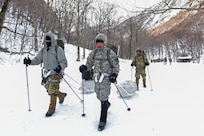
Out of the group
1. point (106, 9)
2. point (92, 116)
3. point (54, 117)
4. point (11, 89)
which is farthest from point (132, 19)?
point (106, 9)

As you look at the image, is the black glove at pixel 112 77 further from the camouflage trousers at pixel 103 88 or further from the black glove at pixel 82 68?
the black glove at pixel 82 68

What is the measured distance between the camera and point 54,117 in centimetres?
482

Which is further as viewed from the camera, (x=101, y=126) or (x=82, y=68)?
(x=82, y=68)

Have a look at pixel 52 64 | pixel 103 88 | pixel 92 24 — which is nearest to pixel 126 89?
pixel 103 88

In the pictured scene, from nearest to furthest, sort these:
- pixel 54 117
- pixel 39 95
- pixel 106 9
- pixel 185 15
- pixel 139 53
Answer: pixel 54 117
pixel 185 15
pixel 39 95
pixel 139 53
pixel 106 9

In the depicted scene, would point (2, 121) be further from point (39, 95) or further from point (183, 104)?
point (183, 104)

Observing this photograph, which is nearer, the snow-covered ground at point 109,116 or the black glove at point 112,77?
the snow-covered ground at point 109,116

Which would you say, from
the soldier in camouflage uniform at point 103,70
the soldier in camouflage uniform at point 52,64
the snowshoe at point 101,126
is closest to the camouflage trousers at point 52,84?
the soldier in camouflage uniform at point 52,64

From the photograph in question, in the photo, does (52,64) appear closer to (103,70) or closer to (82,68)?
(82,68)

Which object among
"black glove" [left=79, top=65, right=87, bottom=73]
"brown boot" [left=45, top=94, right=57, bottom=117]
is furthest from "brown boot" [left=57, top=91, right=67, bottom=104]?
"black glove" [left=79, top=65, right=87, bottom=73]

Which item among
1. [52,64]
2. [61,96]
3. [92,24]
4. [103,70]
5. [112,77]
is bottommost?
[61,96]

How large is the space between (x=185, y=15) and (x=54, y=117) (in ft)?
12.9

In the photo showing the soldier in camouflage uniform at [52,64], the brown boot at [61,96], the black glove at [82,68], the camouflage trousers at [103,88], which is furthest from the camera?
the brown boot at [61,96]

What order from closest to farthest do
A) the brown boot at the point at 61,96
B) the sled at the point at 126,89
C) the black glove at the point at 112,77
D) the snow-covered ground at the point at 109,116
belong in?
the snow-covered ground at the point at 109,116 → the black glove at the point at 112,77 → the brown boot at the point at 61,96 → the sled at the point at 126,89
